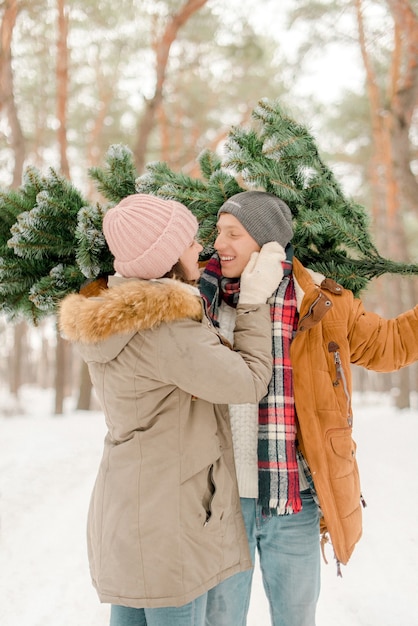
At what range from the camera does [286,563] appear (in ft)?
5.68

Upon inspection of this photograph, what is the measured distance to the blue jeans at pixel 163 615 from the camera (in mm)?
1368

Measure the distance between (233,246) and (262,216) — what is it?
0.15m

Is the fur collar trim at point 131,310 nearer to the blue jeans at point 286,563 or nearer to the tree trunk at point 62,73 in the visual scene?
the blue jeans at point 286,563

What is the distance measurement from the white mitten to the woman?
17cm

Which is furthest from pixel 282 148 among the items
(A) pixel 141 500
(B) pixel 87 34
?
(B) pixel 87 34

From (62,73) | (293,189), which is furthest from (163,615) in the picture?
(62,73)

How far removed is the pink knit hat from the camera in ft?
4.80

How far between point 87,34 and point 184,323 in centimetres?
982

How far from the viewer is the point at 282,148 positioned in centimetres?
185

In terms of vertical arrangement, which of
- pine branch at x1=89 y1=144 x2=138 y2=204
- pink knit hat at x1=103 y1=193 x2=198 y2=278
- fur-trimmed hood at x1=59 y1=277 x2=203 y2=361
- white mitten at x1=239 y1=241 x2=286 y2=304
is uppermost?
pine branch at x1=89 y1=144 x2=138 y2=204

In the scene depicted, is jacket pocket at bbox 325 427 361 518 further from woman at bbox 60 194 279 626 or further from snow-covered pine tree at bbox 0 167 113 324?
snow-covered pine tree at bbox 0 167 113 324

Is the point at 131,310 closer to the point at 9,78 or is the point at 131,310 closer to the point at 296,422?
the point at 296,422

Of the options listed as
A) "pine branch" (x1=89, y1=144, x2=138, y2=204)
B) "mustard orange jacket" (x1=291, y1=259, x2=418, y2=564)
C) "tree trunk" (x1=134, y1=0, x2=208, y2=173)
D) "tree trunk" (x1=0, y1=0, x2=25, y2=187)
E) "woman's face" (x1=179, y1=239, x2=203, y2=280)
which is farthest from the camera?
"tree trunk" (x1=134, y1=0, x2=208, y2=173)

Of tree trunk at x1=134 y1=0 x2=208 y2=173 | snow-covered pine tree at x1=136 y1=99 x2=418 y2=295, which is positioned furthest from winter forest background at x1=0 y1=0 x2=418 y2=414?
snow-covered pine tree at x1=136 y1=99 x2=418 y2=295
